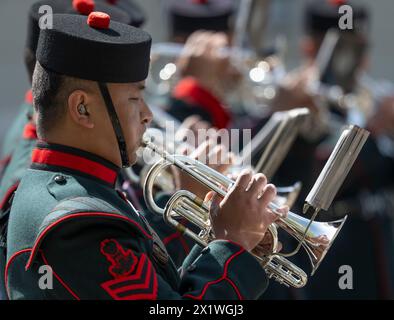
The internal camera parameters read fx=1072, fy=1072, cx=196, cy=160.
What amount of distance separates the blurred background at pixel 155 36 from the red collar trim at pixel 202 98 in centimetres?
453

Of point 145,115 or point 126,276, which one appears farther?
point 145,115

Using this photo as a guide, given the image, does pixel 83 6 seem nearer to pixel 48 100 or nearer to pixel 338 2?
pixel 48 100

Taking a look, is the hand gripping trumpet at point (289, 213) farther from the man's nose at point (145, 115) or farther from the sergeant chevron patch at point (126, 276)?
the sergeant chevron patch at point (126, 276)

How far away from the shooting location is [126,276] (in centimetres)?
279

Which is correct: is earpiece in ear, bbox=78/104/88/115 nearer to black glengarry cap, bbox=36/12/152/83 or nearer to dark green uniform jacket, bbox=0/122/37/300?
black glengarry cap, bbox=36/12/152/83

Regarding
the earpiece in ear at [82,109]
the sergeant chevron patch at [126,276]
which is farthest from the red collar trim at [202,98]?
the sergeant chevron patch at [126,276]

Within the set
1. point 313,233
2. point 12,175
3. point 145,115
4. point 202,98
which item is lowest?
point 202,98

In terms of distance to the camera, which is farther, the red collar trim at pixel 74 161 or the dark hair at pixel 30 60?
the dark hair at pixel 30 60

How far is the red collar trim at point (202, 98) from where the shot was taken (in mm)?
5906

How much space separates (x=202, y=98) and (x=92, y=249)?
3205 mm

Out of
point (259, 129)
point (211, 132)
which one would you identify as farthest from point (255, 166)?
point (259, 129)

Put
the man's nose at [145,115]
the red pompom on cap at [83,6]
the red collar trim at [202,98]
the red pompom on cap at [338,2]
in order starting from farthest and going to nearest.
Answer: the red pompom on cap at [338,2], the red collar trim at [202,98], the red pompom on cap at [83,6], the man's nose at [145,115]

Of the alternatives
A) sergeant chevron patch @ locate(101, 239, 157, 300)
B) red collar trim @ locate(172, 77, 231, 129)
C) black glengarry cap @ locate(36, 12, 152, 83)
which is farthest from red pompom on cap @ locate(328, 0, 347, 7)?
sergeant chevron patch @ locate(101, 239, 157, 300)

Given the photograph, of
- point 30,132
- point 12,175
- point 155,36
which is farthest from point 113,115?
point 155,36
